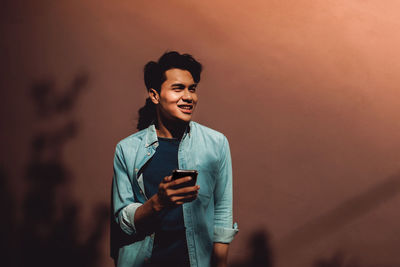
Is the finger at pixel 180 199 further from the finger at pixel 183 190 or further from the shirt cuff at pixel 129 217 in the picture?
the shirt cuff at pixel 129 217

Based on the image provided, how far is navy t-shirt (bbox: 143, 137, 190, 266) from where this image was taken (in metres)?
2.33

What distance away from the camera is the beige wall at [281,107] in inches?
112

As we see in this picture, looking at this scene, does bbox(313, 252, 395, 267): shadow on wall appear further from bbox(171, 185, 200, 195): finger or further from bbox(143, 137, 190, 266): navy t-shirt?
bbox(171, 185, 200, 195): finger

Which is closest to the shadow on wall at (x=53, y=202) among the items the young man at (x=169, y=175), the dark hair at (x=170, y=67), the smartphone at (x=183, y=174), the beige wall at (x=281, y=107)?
the beige wall at (x=281, y=107)

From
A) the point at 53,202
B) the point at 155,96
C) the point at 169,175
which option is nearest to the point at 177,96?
the point at 155,96

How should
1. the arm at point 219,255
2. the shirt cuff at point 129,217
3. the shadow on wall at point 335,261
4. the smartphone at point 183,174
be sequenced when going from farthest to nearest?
the shadow on wall at point 335,261 → the arm at point 219,255 → the shirt cuff at point 129,217 → the smartphone at point 183,174

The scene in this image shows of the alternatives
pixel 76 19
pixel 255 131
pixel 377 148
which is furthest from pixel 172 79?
pixel 377 148

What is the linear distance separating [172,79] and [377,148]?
5.64 feet

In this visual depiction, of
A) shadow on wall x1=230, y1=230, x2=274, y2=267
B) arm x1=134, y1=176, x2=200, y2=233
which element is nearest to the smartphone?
arm x1=134, y1=176, x2=200, y2=233

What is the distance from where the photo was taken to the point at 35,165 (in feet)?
9.55

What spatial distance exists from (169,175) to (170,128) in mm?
330

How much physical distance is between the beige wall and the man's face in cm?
45

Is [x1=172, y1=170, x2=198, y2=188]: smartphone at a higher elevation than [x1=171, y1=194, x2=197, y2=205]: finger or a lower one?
higher

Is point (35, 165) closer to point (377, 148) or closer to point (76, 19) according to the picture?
point (76, 19)
